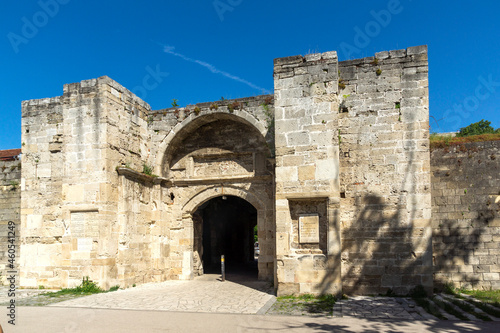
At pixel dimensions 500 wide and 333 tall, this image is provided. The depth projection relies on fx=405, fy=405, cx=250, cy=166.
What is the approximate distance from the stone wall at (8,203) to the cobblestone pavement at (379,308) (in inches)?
336

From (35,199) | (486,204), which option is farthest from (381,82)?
(35,199)

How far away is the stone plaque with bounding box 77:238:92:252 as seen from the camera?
29.7 feet

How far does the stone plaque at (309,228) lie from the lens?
26.3ft

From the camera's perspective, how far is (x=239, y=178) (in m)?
10.7

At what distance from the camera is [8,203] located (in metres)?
10.8

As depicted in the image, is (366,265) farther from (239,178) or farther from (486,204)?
(239,178)

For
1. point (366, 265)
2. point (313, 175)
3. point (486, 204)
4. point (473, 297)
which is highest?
point (313, 175)

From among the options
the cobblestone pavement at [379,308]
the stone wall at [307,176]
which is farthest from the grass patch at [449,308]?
the stone wall at [307,176]

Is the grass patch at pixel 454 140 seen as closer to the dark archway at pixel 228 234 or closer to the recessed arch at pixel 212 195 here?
the recessed arch at pixel 212 195

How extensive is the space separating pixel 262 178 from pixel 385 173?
3.26 metres

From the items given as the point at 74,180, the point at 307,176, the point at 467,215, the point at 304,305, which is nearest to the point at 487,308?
the point at 467,215

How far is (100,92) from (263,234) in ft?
17.2

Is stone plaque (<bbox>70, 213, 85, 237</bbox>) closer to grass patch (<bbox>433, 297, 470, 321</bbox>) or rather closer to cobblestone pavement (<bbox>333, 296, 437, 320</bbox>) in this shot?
cobblestone pavement (<bbox>333, 296, 437, 320</bbox>)

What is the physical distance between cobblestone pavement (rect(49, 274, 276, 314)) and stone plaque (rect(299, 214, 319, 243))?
1.33 metres
